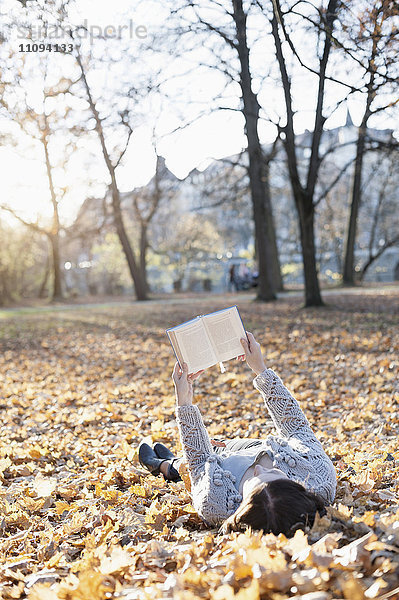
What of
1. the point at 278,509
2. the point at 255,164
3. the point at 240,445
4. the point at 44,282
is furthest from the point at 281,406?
the point at 44,282

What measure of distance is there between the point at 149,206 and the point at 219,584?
82.6 ft

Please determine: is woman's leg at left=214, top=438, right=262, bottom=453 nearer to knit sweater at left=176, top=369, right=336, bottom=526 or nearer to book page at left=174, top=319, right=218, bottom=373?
knit sweater at left=176, top=369, right=336, bottom=526

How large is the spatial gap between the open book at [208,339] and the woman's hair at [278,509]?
89cm

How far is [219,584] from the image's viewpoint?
212cm

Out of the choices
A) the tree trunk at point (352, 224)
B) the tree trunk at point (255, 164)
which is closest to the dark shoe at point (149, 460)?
the tree trunk at point (255, 164)

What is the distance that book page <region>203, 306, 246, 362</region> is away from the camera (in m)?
3.28

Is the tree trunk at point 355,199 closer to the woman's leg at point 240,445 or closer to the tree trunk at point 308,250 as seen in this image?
the tree trunk at point 308,250

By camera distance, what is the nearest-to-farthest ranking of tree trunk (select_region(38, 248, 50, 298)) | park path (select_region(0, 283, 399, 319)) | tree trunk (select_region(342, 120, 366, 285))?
park path (select_region(0, 283, 399, 319)) < tree trunk (select_region(342, 120, 366, 285)) < tree trunk (select_region(38, 248, 50, 298))

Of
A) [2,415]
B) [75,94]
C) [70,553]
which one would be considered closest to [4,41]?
[75,94]

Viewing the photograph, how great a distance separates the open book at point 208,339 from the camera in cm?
320

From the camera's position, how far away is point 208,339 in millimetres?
3279

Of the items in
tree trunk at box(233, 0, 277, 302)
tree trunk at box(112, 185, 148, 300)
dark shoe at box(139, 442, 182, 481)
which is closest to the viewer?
dark shoe at box(139, 442, 182, 481)

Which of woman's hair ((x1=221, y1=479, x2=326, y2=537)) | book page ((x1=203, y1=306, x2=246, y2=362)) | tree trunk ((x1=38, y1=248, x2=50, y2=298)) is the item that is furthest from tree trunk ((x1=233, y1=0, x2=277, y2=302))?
tree trunk ((x1=38, y1=248, x2=50, y2=298))

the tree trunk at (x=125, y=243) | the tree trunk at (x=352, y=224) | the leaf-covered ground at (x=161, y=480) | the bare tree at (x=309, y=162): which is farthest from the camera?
the tree trunk at (x=125, y=243)
